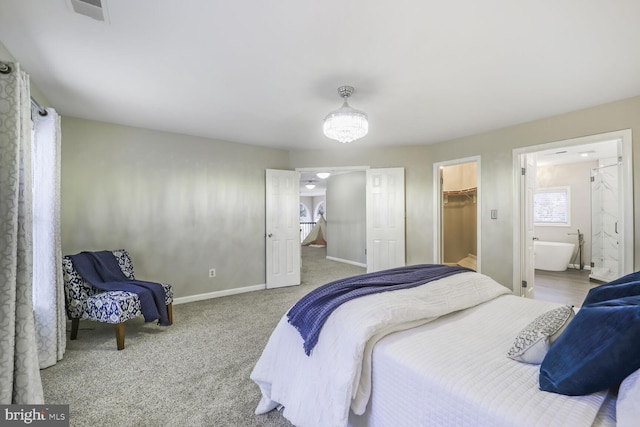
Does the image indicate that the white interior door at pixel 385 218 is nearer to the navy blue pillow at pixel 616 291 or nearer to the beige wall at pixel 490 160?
the beige wall at pixel 490 160

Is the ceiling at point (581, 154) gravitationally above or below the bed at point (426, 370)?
above

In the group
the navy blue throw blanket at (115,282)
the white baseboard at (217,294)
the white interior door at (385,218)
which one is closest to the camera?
the navy blue throw blanket at (115,282)

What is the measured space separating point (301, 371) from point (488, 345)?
97 centimetres

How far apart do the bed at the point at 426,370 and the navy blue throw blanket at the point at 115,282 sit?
154cm

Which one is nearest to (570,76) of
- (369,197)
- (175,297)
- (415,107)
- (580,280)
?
(415,107)

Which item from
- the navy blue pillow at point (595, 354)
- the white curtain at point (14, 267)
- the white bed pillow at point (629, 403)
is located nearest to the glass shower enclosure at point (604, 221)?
the navy blue pillow at point (595, 354)

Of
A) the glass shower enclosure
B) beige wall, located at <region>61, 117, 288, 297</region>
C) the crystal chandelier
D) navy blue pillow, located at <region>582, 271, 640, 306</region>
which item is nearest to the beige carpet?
beige wall, located at <region>61, 117, 288, 297</region>

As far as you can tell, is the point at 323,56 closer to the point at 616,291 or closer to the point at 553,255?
the point at 616,291

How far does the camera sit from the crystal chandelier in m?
2.46

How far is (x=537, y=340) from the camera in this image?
3.95 ft

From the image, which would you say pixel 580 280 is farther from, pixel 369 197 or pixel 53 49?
pixel 53 49

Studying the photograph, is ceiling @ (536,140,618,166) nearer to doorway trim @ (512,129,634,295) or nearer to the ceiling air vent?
doorway trim @ (512,129,634,295)

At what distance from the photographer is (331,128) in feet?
8.30

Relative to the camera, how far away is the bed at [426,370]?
949mm
